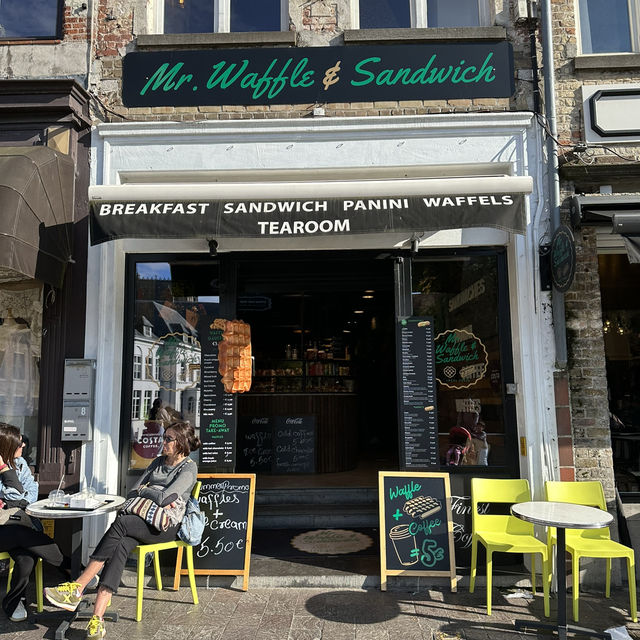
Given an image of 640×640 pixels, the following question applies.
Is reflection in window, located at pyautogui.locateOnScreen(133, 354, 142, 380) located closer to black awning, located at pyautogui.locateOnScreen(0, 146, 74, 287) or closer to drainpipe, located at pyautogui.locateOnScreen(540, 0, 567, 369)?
black awning, located at pyautogui.locateOnScreen(0, 146, 74, 287)

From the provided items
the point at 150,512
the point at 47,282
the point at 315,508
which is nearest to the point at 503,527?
the point at 315,508

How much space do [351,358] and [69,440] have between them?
18.3ft

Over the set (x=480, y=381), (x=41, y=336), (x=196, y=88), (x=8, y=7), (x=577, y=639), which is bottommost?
(x=577, y=639)

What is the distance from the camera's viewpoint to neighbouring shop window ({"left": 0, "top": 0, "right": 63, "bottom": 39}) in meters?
6.07

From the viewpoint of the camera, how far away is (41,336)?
18.2 feet

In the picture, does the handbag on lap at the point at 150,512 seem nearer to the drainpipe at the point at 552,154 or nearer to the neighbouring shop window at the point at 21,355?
the neighbouring shop window at the point at 21,355

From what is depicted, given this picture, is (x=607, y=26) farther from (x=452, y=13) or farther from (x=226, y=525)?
(x=226, y=525)

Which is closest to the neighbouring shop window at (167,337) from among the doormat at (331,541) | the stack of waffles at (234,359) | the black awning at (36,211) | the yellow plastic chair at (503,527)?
the stack of waffles at (234,359)

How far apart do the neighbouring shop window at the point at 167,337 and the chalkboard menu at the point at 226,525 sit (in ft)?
2.84

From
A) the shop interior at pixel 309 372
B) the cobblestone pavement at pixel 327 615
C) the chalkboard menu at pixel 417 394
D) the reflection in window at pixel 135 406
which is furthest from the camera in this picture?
the shop interior at pixel 309 372

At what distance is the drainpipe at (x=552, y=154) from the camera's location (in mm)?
5230

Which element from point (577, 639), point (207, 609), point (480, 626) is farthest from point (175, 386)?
point (577, 639)

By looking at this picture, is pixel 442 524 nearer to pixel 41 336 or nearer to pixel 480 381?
pixel 480 381

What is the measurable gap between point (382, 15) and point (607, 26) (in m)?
2.38
